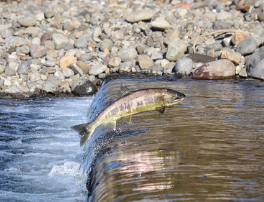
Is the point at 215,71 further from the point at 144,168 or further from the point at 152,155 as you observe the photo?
the point at 144,168

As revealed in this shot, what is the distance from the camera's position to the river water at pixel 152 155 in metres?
4.58

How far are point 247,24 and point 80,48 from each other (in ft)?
21.4

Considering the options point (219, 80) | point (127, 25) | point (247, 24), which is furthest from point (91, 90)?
point (247, 24)

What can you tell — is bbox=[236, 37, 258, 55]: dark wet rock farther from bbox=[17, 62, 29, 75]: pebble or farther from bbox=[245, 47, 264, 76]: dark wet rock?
bbox=[17, 62, 29, 75]: pebble

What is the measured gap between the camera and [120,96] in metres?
6.03

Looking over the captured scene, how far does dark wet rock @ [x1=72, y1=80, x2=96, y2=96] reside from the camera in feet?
47.2

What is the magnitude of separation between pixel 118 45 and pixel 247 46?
4.57 m

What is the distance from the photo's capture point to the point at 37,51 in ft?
52.4

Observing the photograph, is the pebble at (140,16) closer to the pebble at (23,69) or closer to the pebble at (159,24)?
the pebble at (159,24)

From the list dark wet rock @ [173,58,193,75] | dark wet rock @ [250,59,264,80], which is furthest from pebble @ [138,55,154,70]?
dark wet rock @ [250,59,264,80]

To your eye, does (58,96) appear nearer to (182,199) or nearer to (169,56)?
(169,56)

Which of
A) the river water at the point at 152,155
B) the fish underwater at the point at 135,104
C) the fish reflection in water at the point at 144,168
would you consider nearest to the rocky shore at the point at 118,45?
the river water at the point at 152,155

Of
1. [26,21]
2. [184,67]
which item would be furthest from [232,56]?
[26,21]

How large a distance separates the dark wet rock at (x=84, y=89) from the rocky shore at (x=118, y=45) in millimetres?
30
